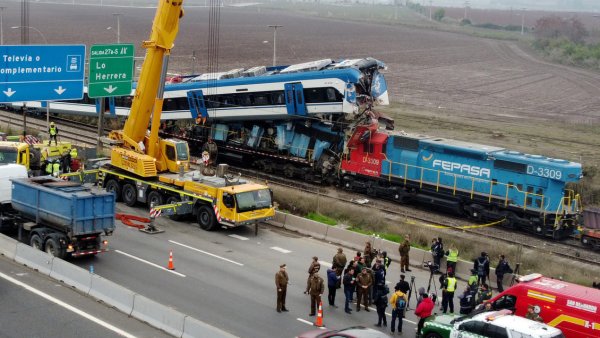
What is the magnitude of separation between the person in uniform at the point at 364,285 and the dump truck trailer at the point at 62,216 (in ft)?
24.8

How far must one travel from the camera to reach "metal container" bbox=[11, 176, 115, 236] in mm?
21844

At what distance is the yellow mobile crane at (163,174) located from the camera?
88.6 ft

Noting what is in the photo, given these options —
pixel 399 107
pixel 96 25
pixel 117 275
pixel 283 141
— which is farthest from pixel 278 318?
pixel 96 25

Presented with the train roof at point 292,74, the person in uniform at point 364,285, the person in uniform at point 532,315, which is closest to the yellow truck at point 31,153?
the train roof at point 292,74

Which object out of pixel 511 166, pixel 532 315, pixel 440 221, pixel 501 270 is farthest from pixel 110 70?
pixel 532 315

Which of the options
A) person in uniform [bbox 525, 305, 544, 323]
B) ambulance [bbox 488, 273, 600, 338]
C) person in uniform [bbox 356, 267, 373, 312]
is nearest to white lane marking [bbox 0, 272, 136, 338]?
person in uniform [bbox 356, 267, 373, 312]

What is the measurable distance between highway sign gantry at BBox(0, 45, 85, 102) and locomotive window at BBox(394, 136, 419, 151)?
1347cm

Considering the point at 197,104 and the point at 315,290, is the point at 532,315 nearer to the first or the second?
the point at 315,290

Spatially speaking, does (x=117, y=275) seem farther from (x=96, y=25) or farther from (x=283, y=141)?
(x=96, y=25)

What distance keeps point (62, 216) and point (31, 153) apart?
1202 centimetres

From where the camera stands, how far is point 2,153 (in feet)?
98.1

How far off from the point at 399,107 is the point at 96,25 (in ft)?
235

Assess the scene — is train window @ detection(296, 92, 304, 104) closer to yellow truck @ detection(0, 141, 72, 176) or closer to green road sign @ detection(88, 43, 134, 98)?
green road sign @ detection(88, 43, 134, 98)

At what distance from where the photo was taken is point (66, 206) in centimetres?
2189
